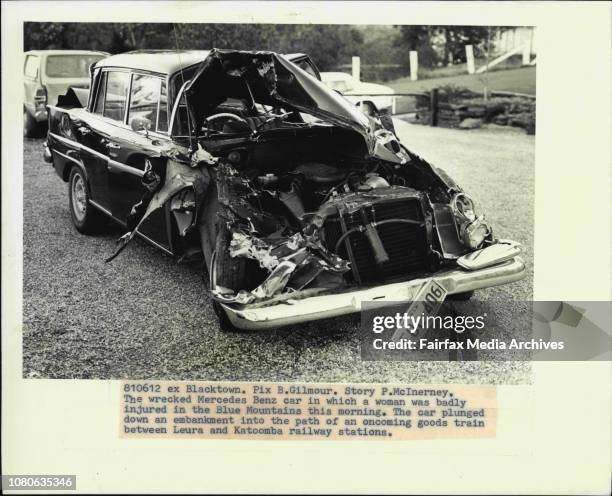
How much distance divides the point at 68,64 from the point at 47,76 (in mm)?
202

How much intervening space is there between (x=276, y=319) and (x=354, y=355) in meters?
0.69

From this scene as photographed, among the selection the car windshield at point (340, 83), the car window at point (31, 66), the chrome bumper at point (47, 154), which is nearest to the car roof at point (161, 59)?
the car windshield at point (340, 83)

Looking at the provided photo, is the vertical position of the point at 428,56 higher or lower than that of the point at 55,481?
higher

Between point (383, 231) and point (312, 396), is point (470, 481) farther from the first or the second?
point (383, 231)

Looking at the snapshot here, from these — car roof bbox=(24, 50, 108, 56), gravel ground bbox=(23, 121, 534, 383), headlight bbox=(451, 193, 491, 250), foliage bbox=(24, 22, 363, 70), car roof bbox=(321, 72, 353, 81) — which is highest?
foliage bbox=(24, 22, 363, 70)

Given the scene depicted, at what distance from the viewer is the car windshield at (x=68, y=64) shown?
178 inches

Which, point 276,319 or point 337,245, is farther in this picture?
point 337,245

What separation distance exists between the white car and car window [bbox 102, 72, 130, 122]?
140cm

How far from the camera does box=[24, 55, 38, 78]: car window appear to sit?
4.23 metres

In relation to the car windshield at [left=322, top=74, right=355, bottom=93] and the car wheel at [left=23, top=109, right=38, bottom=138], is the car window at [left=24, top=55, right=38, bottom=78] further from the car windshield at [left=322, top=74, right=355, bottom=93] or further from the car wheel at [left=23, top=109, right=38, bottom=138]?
the car windshield at [left=322, top=74, right=355, bottom=93]

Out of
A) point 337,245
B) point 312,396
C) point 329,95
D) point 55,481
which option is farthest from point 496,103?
point 55,481

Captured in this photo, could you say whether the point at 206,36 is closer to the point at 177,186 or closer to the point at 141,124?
the point at 141,124

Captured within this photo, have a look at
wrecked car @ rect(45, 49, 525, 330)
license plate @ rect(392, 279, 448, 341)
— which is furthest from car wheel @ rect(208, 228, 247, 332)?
license plate @ rect(392, 279, 448, 341)

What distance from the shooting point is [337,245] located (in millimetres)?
3807
